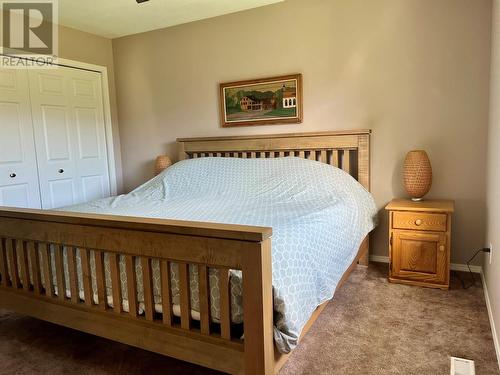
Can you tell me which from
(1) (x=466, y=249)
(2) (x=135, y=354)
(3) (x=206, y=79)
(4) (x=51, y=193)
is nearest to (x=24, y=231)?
(2) (x=135, y=354)

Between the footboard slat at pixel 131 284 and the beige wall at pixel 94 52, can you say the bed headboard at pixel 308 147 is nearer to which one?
the beige wall at pixel 94 52

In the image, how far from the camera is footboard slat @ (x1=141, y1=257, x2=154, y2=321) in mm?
1508

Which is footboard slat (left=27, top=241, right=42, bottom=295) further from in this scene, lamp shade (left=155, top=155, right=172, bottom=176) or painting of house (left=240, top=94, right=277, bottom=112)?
painting of house (left=240, top=94, right=277, bottom=112)

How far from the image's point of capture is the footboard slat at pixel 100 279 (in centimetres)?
164

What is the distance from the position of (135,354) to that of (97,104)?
9.94 feet

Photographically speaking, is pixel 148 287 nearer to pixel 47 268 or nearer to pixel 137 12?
pixel 47 268

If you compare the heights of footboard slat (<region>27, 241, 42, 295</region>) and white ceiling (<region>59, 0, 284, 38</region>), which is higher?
white ceiling (<region>59, 0, 284, 38</region>)

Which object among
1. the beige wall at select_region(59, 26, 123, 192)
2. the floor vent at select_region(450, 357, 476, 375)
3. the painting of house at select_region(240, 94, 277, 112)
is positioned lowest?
the floor vent at select_region(450, 357, 476, 375)

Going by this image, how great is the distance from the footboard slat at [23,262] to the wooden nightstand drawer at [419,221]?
7.48 ft

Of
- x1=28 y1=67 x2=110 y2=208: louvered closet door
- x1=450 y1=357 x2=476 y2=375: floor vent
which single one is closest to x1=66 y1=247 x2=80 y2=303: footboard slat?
x1=450 y1=357 x2=476 y2=375: floor vent

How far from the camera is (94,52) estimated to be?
4016 millimetres

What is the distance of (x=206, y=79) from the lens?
370cm

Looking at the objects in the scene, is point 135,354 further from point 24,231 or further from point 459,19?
point 459,19

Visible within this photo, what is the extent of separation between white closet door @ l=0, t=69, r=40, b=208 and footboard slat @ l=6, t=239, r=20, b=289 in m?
1.58
